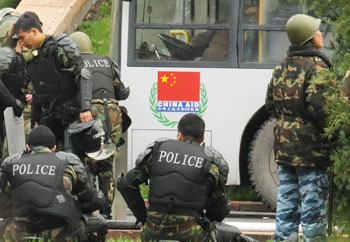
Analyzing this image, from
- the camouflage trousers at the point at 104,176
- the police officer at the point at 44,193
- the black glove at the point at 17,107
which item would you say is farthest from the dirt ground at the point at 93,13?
the police officer at the point at 44,193

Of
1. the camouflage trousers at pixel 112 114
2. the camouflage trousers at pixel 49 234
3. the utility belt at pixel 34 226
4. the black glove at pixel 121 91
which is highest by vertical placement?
the black glove at pixel 121 91

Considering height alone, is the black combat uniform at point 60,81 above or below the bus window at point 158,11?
below

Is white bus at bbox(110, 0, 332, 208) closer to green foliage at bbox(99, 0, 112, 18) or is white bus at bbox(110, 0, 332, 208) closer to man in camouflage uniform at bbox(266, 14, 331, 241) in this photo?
man in camouflage uniform at bbox(266, 14, 331, 241)

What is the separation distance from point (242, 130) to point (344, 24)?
4556mm

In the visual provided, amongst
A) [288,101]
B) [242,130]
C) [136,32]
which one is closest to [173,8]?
[136,32]

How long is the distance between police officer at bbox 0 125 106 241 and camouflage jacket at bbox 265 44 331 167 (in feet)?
5.25

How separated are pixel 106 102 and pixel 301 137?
2.67 meters

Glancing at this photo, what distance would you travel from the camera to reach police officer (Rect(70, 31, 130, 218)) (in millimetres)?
12656

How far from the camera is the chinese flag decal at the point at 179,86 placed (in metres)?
14.0

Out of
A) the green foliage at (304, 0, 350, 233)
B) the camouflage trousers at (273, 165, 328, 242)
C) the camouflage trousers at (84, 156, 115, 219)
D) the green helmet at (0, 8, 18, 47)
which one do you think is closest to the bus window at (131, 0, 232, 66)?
the green helmet at (0, 8, 18, 47)

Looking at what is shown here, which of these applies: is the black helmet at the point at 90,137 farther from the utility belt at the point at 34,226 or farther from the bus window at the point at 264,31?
the bus window at the point at 264,31

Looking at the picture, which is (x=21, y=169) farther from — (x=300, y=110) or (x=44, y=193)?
(x=300, y=110)

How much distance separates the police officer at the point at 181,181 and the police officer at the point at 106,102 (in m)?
2.52

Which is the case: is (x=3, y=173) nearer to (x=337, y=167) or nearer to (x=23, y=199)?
(x=23, y=199)
